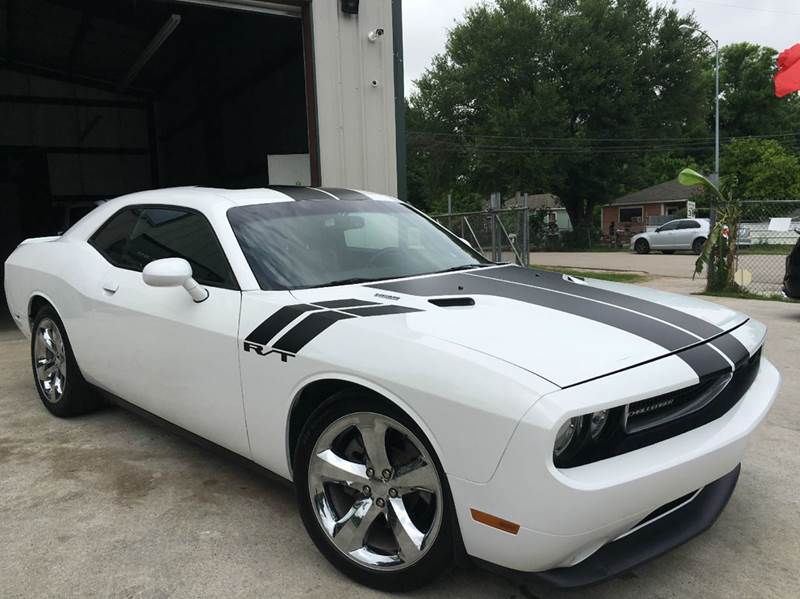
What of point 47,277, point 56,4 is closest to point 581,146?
point 56,4

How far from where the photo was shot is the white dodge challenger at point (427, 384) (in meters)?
1.89

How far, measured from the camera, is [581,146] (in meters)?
33.6

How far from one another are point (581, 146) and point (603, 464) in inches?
1334

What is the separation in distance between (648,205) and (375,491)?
162 ft

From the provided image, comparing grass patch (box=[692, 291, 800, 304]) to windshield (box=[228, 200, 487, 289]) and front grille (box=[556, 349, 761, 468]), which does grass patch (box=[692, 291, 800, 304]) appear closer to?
windshield (box=[228, 200, 487, 289])

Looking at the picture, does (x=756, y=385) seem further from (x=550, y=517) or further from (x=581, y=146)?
(x=581, y=146)

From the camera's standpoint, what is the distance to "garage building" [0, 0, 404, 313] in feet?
23.8

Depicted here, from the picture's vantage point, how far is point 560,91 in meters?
33.2

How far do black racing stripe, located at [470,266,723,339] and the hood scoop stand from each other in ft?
1.70

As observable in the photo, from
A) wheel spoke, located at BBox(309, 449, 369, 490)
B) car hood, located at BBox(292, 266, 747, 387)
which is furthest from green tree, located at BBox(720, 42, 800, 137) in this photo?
wheel spoke, located at BBox(309, 449, 369, 490)

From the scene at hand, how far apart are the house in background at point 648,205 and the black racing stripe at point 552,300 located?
41565 mm

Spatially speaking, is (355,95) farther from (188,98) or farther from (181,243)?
(188,98)

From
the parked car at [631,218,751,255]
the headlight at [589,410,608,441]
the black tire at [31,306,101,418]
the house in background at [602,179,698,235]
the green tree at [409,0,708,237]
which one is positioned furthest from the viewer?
the house in background at [602,179,698,235]

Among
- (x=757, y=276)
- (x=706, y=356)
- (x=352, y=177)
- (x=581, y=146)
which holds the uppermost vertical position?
(x=581, y=146)
